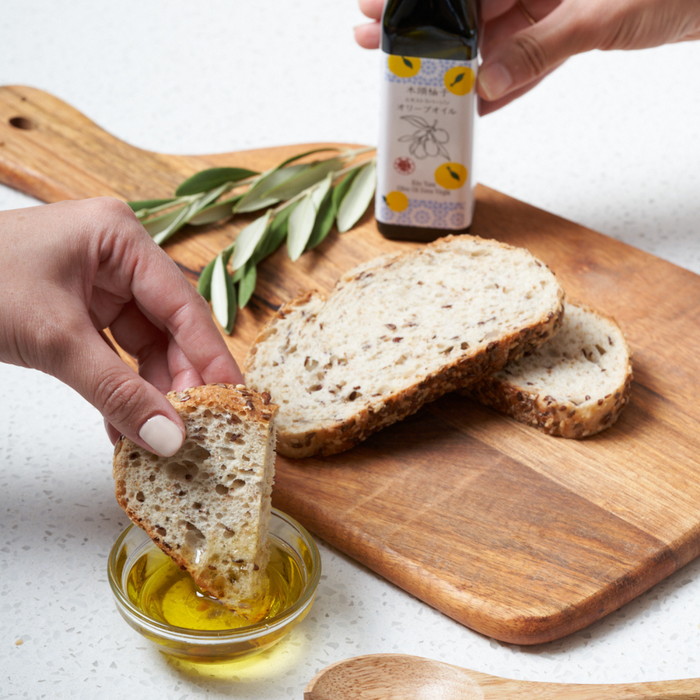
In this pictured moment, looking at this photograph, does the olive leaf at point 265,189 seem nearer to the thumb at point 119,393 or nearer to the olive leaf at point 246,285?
the olive leaf at point 246,285

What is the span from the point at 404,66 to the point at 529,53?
396 millimetres

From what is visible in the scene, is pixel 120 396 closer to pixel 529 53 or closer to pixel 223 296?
pixel 223 296

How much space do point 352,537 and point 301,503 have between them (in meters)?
0.15

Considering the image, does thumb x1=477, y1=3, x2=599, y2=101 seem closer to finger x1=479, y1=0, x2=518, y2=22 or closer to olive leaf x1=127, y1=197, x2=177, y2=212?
finger x1=479, y1=0, x2=518, y2=22

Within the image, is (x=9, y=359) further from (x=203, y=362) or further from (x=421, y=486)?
(x=421, y=486)

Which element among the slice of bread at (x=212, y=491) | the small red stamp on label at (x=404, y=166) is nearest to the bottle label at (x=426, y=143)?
the small red stamp on label at (x=404, y=166)

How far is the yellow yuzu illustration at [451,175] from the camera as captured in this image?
2.44 metres

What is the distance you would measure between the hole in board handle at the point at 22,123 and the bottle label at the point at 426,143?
1.54 m

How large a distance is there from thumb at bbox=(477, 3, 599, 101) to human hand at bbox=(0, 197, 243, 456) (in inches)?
46.6

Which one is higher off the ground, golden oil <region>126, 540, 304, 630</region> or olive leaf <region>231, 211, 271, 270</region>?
olive leaf <region>231, 211, 271, 270</region>

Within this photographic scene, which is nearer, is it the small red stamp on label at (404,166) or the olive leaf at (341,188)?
the small red stamp on label at (404,166)

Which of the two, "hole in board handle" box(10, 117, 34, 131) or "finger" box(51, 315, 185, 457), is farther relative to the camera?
"hole in board handle" box(10, 117, 34, 131)

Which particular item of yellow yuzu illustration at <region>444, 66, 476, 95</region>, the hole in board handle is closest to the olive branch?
yellow yuzu illustration at <region>444, 66, 476, 95</region>

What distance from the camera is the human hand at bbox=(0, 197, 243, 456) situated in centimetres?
142
